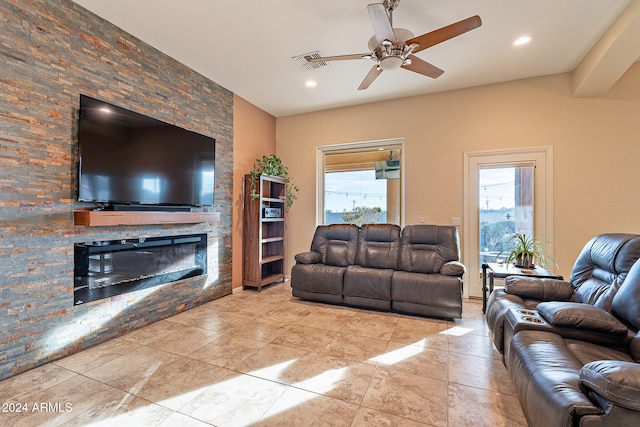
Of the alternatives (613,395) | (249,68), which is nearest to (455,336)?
(613,395)

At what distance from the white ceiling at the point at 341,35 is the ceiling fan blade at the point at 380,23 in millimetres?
410

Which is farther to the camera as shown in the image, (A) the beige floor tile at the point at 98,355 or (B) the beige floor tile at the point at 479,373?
(A) the beige floor tile at the point at 98,355

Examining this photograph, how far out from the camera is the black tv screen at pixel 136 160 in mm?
2455

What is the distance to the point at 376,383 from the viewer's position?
6.58 ft

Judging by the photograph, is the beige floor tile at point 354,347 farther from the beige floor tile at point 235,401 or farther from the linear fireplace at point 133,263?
the linear fireplace at point 133,263

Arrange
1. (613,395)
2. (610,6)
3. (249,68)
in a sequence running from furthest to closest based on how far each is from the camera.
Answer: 1. (249,68)
2. (610,6)
3. (613,395)

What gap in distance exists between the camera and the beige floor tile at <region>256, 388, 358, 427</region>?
1.63 m

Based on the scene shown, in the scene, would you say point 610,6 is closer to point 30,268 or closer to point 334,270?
point 334,270

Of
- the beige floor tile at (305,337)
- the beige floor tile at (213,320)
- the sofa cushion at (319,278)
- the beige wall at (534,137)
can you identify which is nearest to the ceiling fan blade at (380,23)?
the beige wall at (534,137)

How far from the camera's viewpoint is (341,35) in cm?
288

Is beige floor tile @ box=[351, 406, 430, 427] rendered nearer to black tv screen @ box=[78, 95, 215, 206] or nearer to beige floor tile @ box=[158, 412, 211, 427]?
beige floor tile @ box=[158, 412, 211, 427]

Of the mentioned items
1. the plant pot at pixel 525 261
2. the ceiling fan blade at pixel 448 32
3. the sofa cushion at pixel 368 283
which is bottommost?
the sofa cushion at pixel 368 283

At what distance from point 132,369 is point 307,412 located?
1434 mm

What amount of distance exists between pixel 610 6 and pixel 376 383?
145 inches
